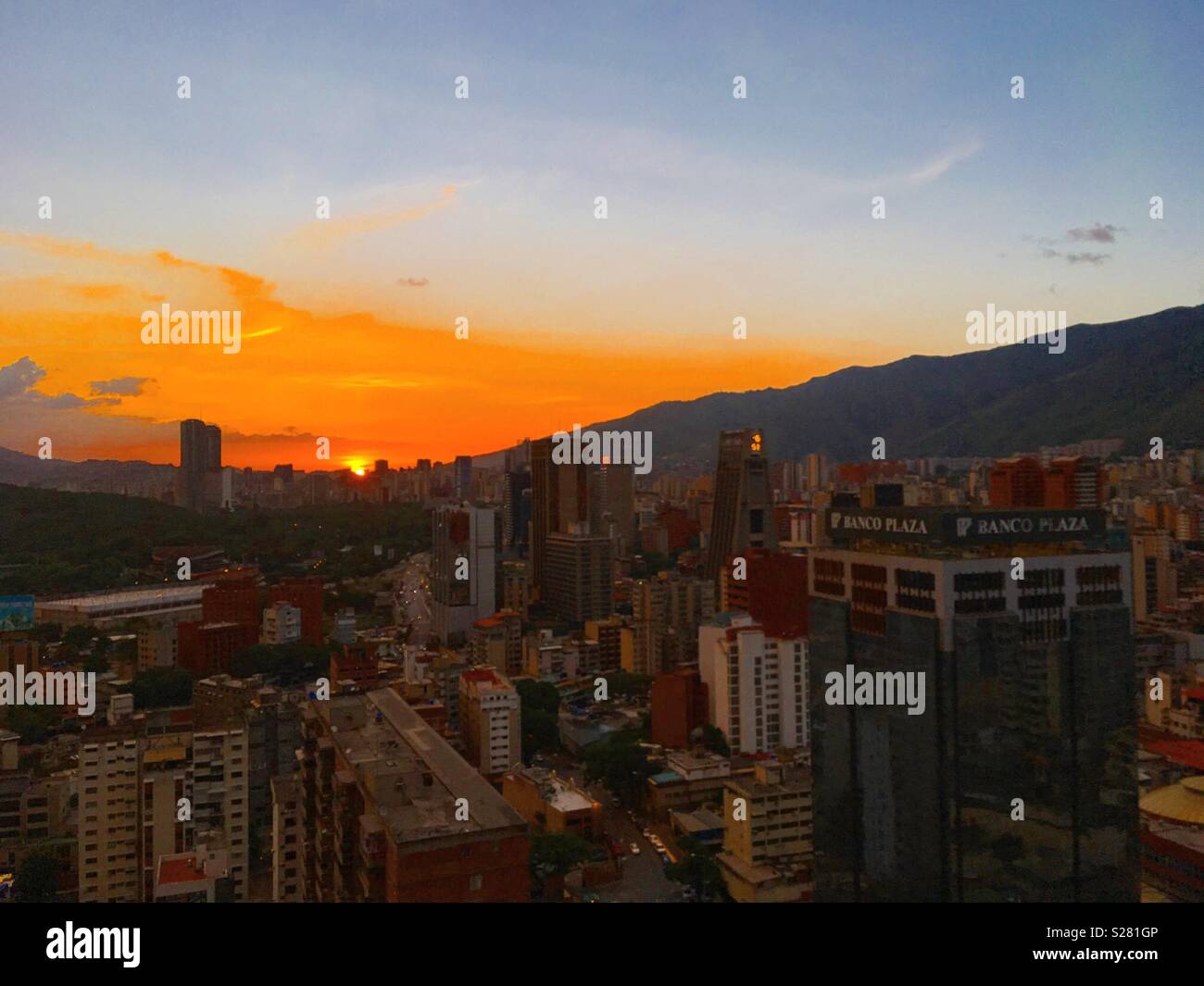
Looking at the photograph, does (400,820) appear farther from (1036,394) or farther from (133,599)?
(133,599)

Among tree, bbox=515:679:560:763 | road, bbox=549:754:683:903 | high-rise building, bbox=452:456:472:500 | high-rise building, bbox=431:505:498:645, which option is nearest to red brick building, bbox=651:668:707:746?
road, bbox=549:754:683:903

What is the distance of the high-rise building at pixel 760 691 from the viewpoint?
27.1ft

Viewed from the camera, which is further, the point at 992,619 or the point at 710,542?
the point at 710,542

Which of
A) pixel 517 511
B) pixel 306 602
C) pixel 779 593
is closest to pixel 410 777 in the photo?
pixel 779 593

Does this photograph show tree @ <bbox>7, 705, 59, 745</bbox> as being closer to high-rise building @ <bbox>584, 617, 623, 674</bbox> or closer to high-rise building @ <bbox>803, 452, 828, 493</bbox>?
high-rise building @ <bbox>584, 617, 623, 674</bbox>

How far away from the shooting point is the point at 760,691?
27.3 ft

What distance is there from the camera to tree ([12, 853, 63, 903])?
5.25 metres

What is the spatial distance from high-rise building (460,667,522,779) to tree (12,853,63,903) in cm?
312

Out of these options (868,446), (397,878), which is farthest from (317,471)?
(397,878)

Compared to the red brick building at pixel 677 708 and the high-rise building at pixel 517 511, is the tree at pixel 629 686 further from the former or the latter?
the high-rise building at pixel 517 511

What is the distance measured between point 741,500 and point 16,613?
9.47m
